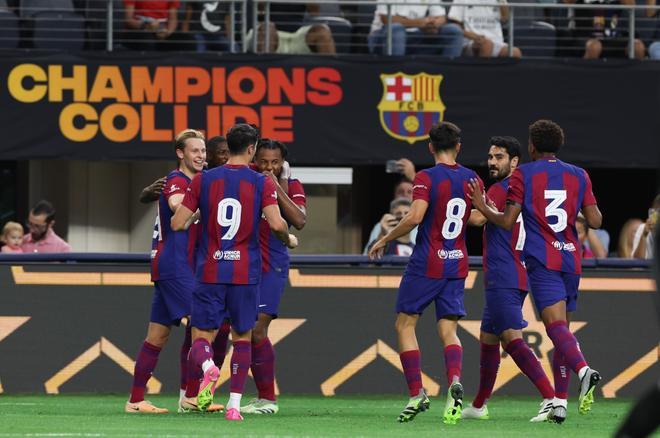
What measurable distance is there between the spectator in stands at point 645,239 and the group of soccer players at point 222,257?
5.18 metres

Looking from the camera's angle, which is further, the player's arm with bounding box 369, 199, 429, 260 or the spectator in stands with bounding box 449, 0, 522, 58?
the spectator in stands with bounding box 449, 0, 522, 58

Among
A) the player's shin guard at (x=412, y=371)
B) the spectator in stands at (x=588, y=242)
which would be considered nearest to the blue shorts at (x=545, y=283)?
the player's shin guard at (x=412, y=371)

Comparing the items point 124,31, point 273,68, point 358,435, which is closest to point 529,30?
point 273,68

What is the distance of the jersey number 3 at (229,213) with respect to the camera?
9.51 m

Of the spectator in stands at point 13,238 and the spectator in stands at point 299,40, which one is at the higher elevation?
the spectator in stands at point 299,40

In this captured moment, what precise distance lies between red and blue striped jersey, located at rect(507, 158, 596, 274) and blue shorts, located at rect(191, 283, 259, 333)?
1933mm

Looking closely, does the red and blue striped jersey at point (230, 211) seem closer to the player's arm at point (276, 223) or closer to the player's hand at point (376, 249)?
the player's arm at point (276, 223)

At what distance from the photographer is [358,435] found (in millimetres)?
8570

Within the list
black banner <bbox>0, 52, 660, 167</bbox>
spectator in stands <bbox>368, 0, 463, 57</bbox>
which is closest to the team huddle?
black banner <bbox>0, 52, 660, 167</bbox>

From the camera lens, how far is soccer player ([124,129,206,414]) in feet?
34.0

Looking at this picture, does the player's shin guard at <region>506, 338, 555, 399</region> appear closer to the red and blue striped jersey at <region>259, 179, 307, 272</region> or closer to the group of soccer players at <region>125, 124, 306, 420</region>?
the group of soccer players at <region>125, 124, 306, 420</region>

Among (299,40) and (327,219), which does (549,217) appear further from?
(327,219)

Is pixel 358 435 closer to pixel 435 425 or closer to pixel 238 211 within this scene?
pixel 435 425

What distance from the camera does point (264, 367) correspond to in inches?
415
